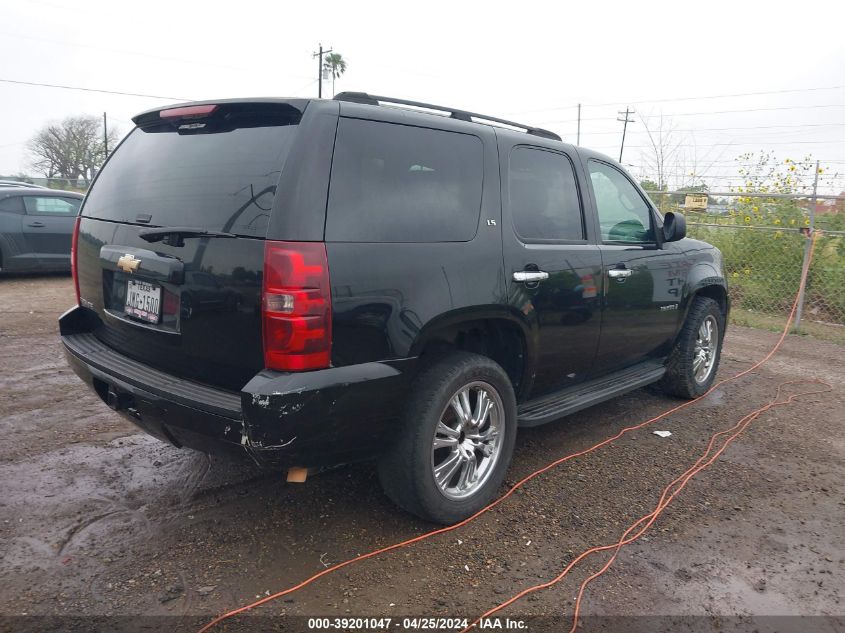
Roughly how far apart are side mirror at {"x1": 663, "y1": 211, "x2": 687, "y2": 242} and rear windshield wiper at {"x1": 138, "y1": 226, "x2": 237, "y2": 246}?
323 cm

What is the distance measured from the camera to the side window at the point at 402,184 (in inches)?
101

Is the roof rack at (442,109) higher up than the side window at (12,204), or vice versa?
the roof rack at (442,109)

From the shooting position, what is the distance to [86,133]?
43531 millimetres

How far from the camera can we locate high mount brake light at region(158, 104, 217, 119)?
2.73 metres

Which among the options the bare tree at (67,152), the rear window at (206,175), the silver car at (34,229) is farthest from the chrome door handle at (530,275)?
the bare tree at (67,152)

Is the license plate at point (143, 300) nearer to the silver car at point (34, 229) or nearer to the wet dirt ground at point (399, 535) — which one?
the wet dirt ground at point (399, 535)

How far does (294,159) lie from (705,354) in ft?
13.4

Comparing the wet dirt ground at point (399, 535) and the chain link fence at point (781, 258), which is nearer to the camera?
the wet dirt ground at point (399, 535)

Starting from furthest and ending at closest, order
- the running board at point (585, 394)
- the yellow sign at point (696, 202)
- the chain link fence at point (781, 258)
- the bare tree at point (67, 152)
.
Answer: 1. the bare tree at point (67, 152)
2. the yellow sign at point (696, 202)
3. the chain link fence at point (781, 258)
4. the running board at point (585, 394)

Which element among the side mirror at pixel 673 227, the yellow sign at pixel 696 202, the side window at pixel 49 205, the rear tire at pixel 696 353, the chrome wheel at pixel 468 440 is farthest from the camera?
the side window at pixel 49 205

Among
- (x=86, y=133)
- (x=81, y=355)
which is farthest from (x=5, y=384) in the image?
(x=86, y=133)

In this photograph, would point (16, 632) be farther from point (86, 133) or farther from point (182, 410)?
point (86, 133)

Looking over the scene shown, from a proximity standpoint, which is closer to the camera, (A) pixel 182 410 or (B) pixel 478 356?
(A) pixel 182 410

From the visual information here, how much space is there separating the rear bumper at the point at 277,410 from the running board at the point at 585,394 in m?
1.08
